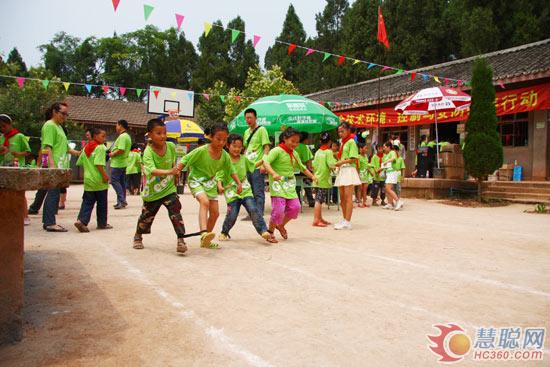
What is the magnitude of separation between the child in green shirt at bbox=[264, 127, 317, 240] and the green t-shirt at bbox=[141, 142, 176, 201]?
1.36 meters

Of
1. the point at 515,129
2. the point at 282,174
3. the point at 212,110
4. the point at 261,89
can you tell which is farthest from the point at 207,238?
the point at 212,110

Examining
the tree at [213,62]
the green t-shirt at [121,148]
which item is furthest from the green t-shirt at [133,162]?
the tree at [213,62]

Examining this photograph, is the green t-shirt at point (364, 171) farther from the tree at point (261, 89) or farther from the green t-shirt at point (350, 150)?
the tree at point (261, 89)

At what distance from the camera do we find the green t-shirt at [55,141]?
21.2 feet

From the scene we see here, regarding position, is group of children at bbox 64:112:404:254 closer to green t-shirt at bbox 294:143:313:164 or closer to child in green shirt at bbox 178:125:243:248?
child in green shirt at bbox 178:125:243:248

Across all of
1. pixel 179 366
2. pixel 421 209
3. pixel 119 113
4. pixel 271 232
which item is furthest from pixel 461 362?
pixel 119 113

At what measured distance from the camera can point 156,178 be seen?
5.35 meters

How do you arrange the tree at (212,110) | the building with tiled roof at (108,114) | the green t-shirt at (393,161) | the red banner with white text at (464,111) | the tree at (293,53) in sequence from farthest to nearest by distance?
the tree at (293,53)
the tree at (212,110)
the building with tiled roof at (108,114)
the red banner with white text at (464,111)
the green t-shirt at (393,161)

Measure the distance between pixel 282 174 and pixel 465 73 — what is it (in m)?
13.7

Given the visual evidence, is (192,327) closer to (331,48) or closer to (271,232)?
(271,232)

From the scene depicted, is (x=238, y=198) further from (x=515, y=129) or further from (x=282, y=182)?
(x=515, y=129)

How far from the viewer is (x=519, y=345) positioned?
276 cm

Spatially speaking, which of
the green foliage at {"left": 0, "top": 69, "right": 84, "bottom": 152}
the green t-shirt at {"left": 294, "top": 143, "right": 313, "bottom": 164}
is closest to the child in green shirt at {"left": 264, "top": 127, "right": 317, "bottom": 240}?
the green t-shirt at {"left": 294, "top": 143, "right": 313, "bottom": 164}

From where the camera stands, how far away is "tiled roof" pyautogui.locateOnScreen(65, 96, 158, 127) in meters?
30.2
